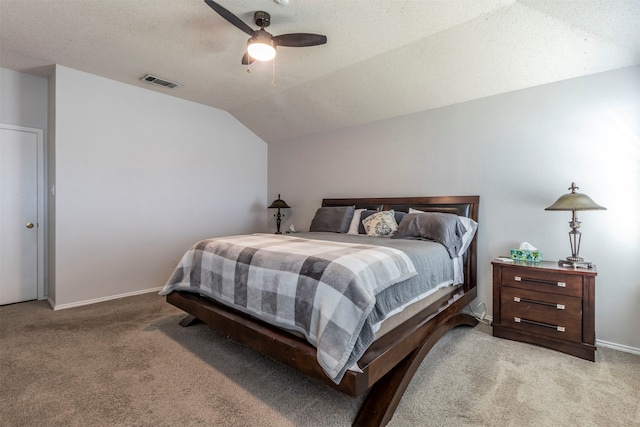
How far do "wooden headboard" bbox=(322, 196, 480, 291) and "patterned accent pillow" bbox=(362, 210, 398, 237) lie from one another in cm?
27

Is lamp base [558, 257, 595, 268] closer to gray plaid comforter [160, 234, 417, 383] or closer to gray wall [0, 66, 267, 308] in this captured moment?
gray plaid comforter [160, 234, 417, 383]

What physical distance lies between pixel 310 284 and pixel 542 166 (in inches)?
99.0

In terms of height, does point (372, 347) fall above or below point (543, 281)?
below

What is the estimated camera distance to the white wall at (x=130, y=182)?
3.39 m

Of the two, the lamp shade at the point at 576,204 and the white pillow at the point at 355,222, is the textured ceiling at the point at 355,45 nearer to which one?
the lamp shade at the point at 576,204

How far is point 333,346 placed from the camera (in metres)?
1.50

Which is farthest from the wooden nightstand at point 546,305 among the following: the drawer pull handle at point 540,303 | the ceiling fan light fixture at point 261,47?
the ceiling fan light fixture at point 261,47

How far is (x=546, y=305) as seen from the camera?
95.0 inches

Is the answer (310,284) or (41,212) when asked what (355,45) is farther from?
(41,212)

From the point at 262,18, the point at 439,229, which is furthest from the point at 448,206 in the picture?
the point at 262,18

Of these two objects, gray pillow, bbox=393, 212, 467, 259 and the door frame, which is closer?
gray pillow, bbox=393, 212, 467, 259

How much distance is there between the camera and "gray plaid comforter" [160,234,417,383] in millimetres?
1524

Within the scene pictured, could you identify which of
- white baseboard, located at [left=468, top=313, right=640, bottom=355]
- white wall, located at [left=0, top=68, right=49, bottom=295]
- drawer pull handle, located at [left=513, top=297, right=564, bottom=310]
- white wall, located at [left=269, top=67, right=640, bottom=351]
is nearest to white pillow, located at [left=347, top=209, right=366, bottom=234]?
white wall, located at [left=269, top=67, right=640, bottom=351]

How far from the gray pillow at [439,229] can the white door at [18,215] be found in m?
4.41
